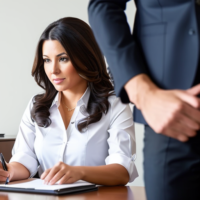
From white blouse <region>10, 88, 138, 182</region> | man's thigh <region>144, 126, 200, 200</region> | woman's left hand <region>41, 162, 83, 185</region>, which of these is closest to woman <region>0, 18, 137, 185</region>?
white blouse <region>10, 88, 138, 182</region>

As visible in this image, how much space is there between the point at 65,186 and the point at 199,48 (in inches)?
39.9

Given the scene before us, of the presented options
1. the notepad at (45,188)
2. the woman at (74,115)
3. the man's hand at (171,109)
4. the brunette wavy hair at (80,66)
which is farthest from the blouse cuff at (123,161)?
the man's hand at (171,109)

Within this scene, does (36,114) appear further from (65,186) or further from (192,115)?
(192,115)

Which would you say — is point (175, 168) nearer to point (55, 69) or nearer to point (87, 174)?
point (87, 174)

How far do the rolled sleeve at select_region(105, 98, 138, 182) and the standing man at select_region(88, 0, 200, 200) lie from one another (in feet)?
3.95

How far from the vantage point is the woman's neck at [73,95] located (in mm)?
2242

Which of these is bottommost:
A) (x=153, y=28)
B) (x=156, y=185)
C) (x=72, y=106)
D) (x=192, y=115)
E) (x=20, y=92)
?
(x=20, y=92)

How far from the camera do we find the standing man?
0.67m

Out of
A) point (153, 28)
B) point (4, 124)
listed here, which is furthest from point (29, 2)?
point (153, 28)

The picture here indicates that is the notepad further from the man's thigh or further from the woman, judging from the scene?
the man's thigh

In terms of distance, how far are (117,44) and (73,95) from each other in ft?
5.09

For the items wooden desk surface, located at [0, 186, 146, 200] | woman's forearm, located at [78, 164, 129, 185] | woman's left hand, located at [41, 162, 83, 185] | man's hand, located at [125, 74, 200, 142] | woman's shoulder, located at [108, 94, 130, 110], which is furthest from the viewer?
woman's shoulder, located at [108, 94, 130, 110]

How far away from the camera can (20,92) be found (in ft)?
11.7

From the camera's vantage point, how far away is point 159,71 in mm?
726
